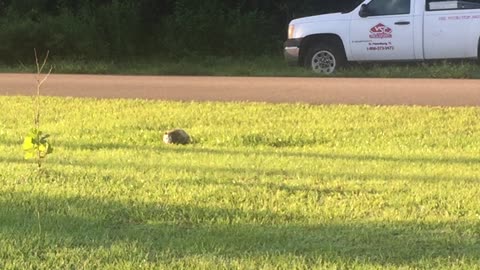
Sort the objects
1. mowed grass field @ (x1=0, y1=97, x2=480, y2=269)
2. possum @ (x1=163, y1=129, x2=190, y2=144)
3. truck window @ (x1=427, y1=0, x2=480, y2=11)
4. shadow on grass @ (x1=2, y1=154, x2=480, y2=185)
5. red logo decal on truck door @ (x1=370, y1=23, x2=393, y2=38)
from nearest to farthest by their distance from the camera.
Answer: mowed grass field @ (x1=0, y1=97, x2=480, y2=269) < shadow on grass @ (x1=2, y1=154, x2=480, y2=185) < possum @ (x1=163, y1=129, x2=190, y2=144) < truck window @ (x1=427, y1=0, x2=480, y2=11) < red logo decal on truck door @ (x1=370, y1=23, x2=393, y2=38)

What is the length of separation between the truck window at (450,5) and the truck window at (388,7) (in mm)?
437

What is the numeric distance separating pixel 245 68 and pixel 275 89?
5.94 metres

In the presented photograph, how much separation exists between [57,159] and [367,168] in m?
2.59

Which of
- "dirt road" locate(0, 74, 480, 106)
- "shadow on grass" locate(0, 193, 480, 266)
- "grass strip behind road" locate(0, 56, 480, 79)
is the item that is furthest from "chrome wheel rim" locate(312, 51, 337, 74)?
"shadow on grass" locate(0, 193, 480, 266)

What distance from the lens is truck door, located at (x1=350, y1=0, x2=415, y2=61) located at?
1633cm

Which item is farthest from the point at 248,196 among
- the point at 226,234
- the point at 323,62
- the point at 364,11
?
the point at 323,62

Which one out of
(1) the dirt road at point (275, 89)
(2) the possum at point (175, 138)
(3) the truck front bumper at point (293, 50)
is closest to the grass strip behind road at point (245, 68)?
(3) the truck front bumper at point (293, 50)

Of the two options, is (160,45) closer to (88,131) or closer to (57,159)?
(88,131)

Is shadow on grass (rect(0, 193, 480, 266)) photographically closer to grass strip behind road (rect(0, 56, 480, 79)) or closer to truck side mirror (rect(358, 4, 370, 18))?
grass strip behind road (rect(0, 56, 480, 79))

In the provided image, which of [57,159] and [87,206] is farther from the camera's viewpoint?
[57,159]

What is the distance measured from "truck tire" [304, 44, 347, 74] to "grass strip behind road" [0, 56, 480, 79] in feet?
0.68

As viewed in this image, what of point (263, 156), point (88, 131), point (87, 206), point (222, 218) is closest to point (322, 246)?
point (222, 218)

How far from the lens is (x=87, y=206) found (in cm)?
528

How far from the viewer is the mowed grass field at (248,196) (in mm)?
4277
